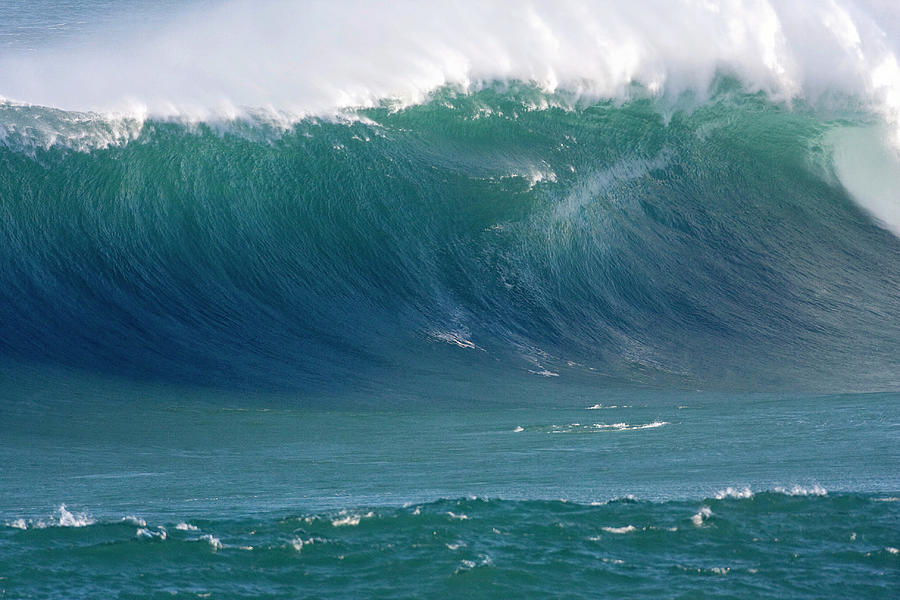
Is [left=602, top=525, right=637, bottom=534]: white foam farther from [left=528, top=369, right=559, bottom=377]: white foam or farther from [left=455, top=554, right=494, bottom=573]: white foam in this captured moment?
[left=528, top=369, right=559, bottom=377]: white foam

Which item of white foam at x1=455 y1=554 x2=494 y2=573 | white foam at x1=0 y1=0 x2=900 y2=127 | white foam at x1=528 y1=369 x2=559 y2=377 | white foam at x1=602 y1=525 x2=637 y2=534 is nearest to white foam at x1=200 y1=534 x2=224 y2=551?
white foam at x1=455 y1=554 x2=494 y2=573

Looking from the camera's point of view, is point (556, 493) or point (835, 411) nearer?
point (556, 493)

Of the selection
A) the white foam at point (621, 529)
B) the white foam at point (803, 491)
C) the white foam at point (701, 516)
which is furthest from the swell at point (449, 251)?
the white foam at point (621, 529)

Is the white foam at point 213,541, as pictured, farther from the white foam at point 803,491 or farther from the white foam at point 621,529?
the white foam at point 803,491

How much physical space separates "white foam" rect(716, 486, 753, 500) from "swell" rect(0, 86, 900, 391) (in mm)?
4822

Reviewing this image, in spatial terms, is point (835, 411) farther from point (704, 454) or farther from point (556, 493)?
point (556, 493)

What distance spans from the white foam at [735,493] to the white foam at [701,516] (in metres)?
0.23

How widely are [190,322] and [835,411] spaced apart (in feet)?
22.9

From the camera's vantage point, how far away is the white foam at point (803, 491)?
21.8ft

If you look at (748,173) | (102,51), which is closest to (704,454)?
(748,173)

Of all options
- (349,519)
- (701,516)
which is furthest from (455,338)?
(701,516)

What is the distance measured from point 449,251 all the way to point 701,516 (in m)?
7.89

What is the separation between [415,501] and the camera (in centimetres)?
677

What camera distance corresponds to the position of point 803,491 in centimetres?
671
